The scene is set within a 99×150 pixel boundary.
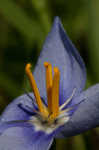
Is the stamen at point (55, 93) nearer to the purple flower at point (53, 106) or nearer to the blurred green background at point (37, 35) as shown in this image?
the purple flower at point (53, 106)

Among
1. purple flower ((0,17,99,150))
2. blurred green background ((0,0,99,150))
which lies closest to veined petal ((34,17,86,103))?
purple flower ((0,17,99,150))

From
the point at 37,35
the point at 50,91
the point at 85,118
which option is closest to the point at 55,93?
the point at 50,91

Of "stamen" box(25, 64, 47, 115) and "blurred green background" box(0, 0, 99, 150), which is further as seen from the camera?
"blurred green background" box(0, 0, 99, 150)

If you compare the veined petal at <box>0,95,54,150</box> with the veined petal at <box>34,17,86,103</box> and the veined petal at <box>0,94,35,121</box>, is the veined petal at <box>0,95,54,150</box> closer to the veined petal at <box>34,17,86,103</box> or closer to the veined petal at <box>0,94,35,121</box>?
the veined petal at <box>0,94,35,121</box>

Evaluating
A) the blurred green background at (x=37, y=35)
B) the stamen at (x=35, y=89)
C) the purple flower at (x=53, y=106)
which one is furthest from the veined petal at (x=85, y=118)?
the blurred green background at (x=37, y=35)

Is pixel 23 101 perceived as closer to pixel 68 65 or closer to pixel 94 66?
pixel 68 65

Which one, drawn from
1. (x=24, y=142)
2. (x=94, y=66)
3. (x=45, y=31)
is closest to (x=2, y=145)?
(x=24, y=142)

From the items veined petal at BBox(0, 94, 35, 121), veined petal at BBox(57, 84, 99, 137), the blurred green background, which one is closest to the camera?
veined petal at BBox(57, 84, 99, 137)

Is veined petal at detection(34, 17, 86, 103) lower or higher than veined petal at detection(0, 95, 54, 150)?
higher
